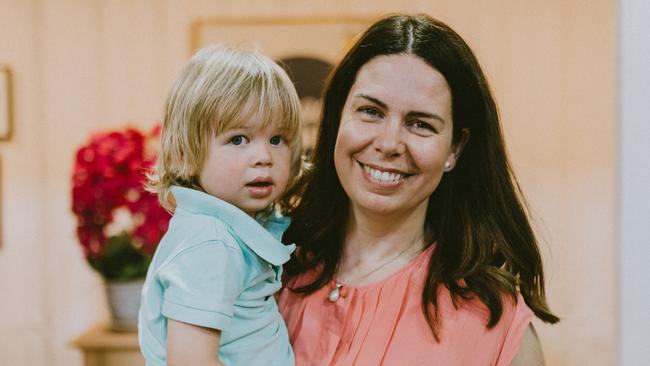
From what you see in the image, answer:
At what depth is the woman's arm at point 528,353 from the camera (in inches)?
51.1

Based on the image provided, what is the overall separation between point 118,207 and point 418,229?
1.24m

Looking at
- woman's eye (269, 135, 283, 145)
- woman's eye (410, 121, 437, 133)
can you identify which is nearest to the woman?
woman's eye (410, 121, 437, 133)

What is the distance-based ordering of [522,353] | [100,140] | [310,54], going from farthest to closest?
[310,54], [100,140], [522,353]

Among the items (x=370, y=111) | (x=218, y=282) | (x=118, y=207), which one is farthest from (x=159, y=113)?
(x=218, y=282)

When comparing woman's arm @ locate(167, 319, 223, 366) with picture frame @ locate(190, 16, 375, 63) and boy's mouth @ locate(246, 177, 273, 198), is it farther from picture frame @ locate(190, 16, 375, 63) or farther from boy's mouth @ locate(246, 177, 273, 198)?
picture frame @ locate(190, 16, 375, 63)

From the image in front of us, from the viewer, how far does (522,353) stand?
130 cm

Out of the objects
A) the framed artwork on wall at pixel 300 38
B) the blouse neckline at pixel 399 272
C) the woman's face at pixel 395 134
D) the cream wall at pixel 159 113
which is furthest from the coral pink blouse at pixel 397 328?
the cream wall at pixel 159 113

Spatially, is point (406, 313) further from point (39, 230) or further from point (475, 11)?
point (39, 230)

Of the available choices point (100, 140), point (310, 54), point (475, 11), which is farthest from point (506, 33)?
point (100, 140)

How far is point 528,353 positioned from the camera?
130 centimetres

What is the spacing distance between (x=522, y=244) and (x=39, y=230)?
8.00 feet

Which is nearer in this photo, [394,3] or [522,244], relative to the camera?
[522,244]

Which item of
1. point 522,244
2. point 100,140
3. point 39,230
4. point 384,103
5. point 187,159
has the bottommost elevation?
point 39,230

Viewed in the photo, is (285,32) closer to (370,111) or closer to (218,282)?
(370,111)
